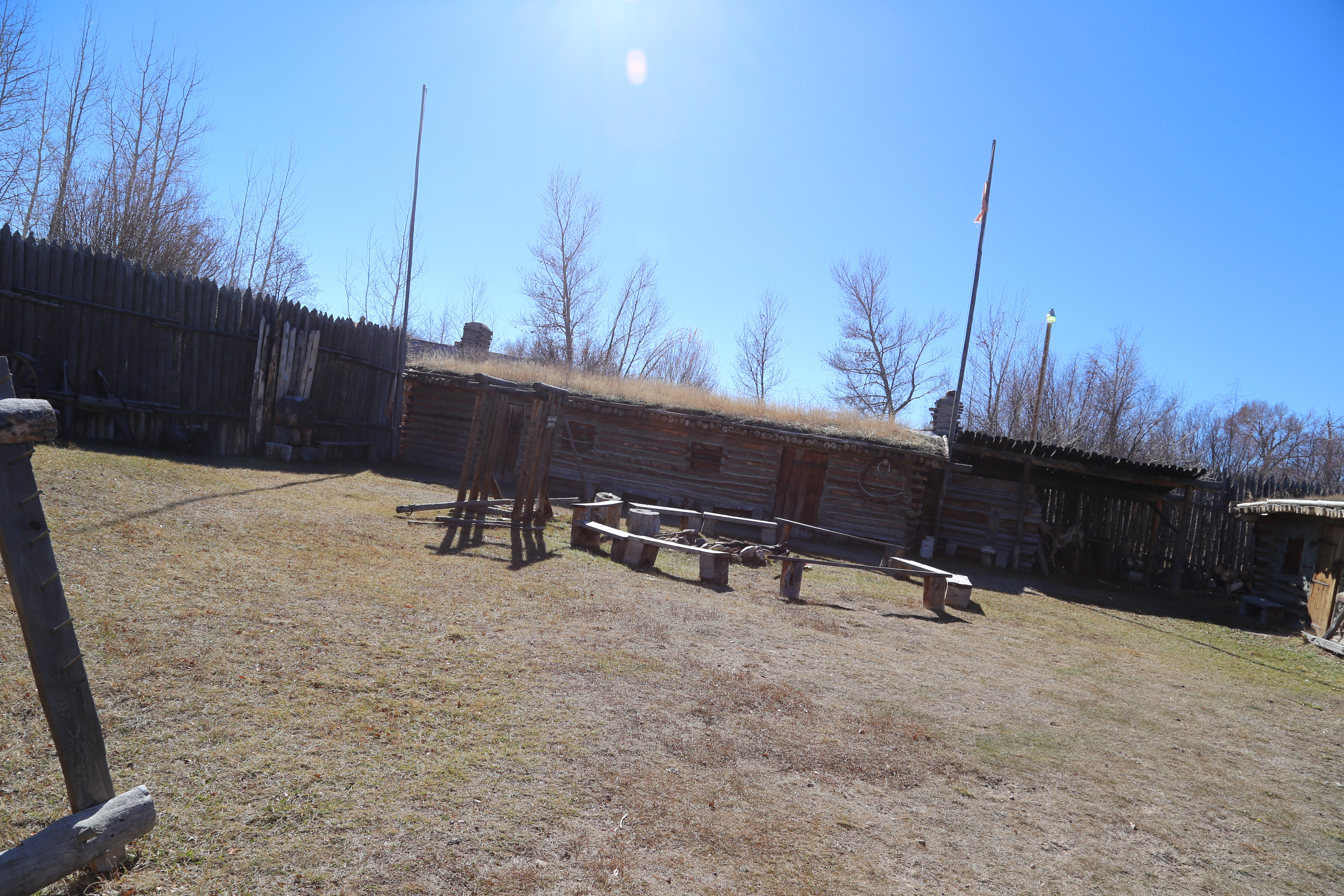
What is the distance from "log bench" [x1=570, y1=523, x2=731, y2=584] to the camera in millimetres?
9711

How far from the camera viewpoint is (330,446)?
52.6 feet

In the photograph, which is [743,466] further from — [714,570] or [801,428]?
[714,570]

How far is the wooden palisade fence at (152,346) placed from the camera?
1039cm

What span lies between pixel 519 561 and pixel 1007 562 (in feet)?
41.4

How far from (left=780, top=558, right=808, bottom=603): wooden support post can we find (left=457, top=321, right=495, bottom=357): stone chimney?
18.4 meters

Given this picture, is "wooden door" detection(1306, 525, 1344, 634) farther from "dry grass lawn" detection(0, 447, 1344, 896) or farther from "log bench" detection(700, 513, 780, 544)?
"log bench" detection(700, 513, 780, 544)

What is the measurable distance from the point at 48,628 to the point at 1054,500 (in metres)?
19.8

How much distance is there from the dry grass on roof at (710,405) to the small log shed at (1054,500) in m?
1.42

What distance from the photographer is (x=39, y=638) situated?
2.46 metres

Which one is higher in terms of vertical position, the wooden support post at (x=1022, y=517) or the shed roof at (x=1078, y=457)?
the shed roof at (x=1078, y=457)

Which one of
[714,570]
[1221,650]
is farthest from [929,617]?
[1221,650]

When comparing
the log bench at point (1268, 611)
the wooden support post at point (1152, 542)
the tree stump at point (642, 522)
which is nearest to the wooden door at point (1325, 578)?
the log bench at point (1268, 611)

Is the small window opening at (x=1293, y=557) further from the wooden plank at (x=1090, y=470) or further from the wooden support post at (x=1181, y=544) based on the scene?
the wooden plank at (x=1090, y=470)

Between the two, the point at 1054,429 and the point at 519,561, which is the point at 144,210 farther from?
the point at 1054,429
